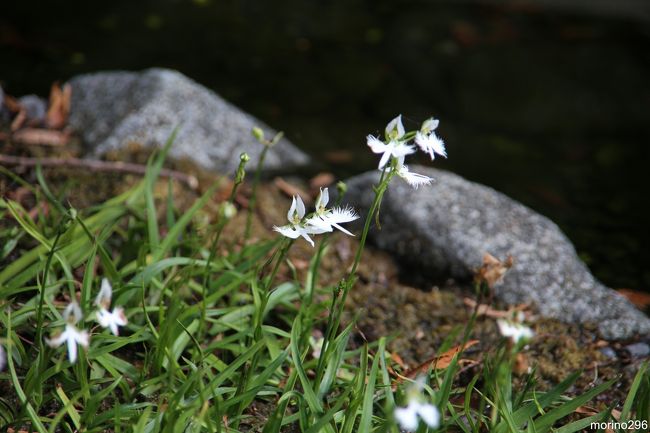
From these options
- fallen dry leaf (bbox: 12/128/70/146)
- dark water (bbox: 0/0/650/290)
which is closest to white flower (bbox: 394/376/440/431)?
dark water (bbox: 0/0/650/290)

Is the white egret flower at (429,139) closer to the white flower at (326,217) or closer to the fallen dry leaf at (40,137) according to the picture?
the white flower at (326,217)

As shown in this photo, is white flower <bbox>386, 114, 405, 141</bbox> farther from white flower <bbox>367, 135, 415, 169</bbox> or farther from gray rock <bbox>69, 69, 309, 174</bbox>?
gray rock <bbox>69, 69, 309, 174</bbox>

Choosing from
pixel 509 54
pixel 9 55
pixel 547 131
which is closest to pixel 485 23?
pixel 509 54

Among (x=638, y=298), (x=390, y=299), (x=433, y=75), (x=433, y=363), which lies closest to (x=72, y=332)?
(x=433, y=363)

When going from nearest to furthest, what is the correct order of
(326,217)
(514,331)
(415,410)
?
(415,410) → (514,331) → (326,217)

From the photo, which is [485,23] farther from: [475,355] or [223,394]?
[223,394]

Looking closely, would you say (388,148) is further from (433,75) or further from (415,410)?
(433,75)
